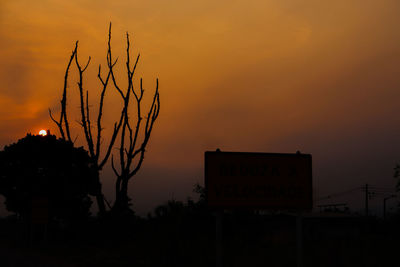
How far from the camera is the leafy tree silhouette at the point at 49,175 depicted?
41.0 metres

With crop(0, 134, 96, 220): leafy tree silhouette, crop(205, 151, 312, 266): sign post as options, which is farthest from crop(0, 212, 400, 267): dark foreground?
crop(205, 151, 312, 266): sign post

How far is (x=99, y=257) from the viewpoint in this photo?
84.0 ft

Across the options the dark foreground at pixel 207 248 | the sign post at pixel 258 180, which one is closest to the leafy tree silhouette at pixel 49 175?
the dark foreground at pixel 207 248

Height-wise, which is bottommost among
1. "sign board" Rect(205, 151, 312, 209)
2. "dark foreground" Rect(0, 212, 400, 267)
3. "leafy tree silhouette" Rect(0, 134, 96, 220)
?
"dark foreground" Rect(0, 212, 400, 267)

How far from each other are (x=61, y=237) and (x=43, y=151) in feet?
19.6

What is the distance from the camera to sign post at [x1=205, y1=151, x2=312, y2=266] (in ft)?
41.6

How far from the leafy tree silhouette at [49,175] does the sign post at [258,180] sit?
29.5 m

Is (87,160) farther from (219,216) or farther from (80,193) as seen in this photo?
(219,216)

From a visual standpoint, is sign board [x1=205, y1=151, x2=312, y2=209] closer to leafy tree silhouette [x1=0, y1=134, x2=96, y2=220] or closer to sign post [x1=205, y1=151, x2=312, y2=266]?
sign post [x1=205, y1=151, x2=312, y2=266]

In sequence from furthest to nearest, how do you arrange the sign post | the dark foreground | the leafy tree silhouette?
the leafy tree silhouette, the dark foreground, the sign post

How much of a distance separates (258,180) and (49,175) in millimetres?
30940

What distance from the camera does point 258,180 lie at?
505 inches

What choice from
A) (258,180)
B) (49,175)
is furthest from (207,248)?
(49,175)

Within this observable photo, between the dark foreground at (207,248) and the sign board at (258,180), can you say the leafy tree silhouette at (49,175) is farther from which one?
the sign board at (258,180)
